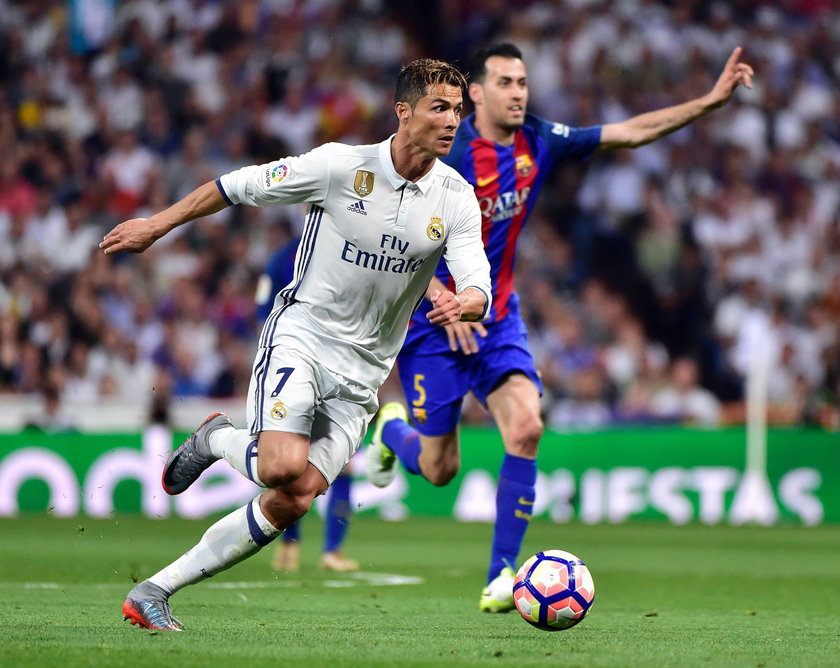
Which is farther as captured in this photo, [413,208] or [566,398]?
[566,398]

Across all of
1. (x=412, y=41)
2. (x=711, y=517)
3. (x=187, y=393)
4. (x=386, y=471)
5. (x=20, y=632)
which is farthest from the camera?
(x=412, y=41)

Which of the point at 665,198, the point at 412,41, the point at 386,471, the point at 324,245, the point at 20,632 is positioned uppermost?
the point at 412,41

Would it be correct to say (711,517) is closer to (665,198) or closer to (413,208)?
(665,198)

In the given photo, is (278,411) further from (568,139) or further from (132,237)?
(568,139)

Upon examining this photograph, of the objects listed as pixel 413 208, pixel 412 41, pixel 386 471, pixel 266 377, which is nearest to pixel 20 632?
pixel 266 377

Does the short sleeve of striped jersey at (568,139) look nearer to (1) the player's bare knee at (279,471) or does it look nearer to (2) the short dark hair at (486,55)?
(2) the short dark hair at (486,55)

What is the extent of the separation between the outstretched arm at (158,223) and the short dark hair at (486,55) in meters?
2.35

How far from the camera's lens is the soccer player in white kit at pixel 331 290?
6.09 metres

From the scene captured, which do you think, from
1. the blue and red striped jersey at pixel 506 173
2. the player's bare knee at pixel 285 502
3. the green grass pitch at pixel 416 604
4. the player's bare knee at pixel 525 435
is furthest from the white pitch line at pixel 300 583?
the player's bare knee at pixel 285 502

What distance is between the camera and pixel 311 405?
6141mm

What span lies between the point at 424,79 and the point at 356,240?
0.76 metres

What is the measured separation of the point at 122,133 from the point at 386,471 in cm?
1055

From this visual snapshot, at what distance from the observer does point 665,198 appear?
61.3ft

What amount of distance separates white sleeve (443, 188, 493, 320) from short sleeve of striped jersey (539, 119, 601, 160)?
1.73 m
